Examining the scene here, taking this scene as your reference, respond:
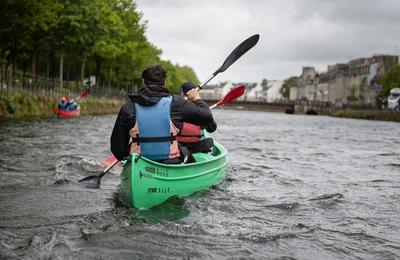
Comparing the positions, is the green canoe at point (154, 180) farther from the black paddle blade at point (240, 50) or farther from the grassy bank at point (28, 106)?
the grassy bank at point (28, 106)

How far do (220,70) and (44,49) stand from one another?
27.5 m

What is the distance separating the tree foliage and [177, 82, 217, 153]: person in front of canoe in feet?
61.3

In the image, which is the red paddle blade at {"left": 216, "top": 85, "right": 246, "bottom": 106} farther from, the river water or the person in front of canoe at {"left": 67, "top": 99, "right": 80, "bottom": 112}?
the person in front of canoe at {"left": 67, "top": 99, "right": 80, "bottom": 112}

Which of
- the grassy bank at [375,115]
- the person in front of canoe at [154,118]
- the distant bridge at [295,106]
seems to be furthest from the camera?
the distant bridge at [295,106]

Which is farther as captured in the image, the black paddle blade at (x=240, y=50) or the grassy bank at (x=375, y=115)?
the grassy bank at (x=375, y=115)

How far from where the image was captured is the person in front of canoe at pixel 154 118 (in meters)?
7.12

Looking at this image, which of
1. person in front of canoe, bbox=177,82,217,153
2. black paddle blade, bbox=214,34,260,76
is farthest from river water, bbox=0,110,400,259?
black paddle blade, bbox=214,34,260,76

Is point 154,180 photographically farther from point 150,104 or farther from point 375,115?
point 375,115

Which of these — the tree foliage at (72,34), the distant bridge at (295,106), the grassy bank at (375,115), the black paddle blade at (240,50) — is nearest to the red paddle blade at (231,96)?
the black paddle blade at (240,50)

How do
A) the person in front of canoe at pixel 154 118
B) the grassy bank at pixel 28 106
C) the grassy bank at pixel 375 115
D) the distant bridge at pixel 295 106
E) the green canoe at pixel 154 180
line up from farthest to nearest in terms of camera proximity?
1. the distant bridge at pixel 295 106
2. the grassy bank at pixel 375 115
3. the grassy bank at pixel 28 106
4. the person in front of canoe at pixel 154 118
5. the green canoe at pixel 154 180

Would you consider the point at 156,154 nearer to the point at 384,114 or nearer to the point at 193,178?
the point at 193,178

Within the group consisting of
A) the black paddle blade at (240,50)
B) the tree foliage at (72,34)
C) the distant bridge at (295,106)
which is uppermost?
the tree foliage at (72,34)

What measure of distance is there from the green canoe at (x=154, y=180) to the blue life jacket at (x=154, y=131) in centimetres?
26

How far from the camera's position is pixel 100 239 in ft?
19.6
